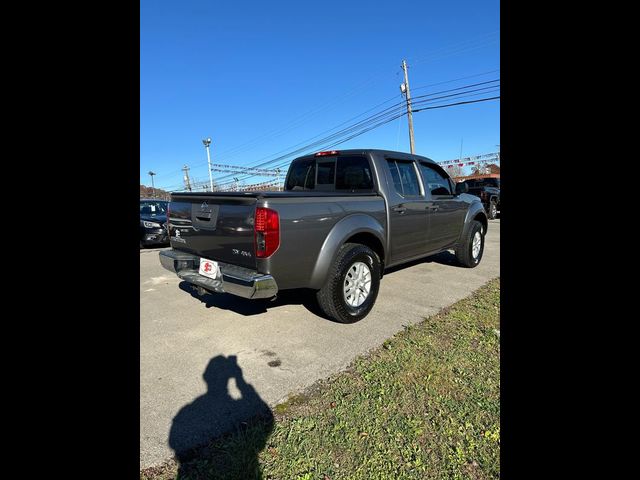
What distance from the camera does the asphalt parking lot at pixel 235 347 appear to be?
2482 mm

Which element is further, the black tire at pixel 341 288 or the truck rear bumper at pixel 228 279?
the black tire at pixel 341 288

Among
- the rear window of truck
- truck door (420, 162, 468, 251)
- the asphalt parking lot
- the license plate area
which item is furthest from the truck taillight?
truck door (420, 162, 468, 251)

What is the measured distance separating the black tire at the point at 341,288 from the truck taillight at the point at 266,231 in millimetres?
796

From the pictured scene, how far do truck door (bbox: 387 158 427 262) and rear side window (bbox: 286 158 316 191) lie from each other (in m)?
1.11

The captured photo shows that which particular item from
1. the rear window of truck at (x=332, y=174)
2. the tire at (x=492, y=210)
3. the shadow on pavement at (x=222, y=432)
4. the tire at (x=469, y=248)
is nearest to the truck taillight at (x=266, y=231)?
the shadow on pavement at (x=222, y=432)

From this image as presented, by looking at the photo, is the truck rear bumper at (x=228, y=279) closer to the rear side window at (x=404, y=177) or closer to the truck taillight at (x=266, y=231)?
the truck taillight at (x=266, y=231)

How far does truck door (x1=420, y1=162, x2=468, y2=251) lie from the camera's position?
548 centimetres

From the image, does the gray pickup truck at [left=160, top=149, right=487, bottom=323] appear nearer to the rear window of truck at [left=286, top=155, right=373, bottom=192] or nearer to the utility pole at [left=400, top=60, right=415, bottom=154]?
the rear window of truck at [left=286, top=155, right=373, bottom=192]

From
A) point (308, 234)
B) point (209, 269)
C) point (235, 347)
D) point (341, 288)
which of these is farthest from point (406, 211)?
point (235, 347)

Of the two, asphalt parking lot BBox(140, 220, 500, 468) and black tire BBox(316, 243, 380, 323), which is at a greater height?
black tire BBox(316, 243, 380, 323)

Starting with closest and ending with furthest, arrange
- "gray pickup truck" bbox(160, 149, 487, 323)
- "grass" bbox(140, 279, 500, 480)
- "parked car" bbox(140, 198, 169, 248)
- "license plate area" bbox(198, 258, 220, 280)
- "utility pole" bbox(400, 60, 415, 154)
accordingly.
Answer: "grass" bbox(140, 279, 500, 480) < "gray pickup truck" bbox(160, 149, 487, 323) < "license plate area" bbox(198, 258, 220, 280) < "parked car" bbox(140, 198, 169, 248) < "utility pole" bbox(400, 60, 415, 154)
